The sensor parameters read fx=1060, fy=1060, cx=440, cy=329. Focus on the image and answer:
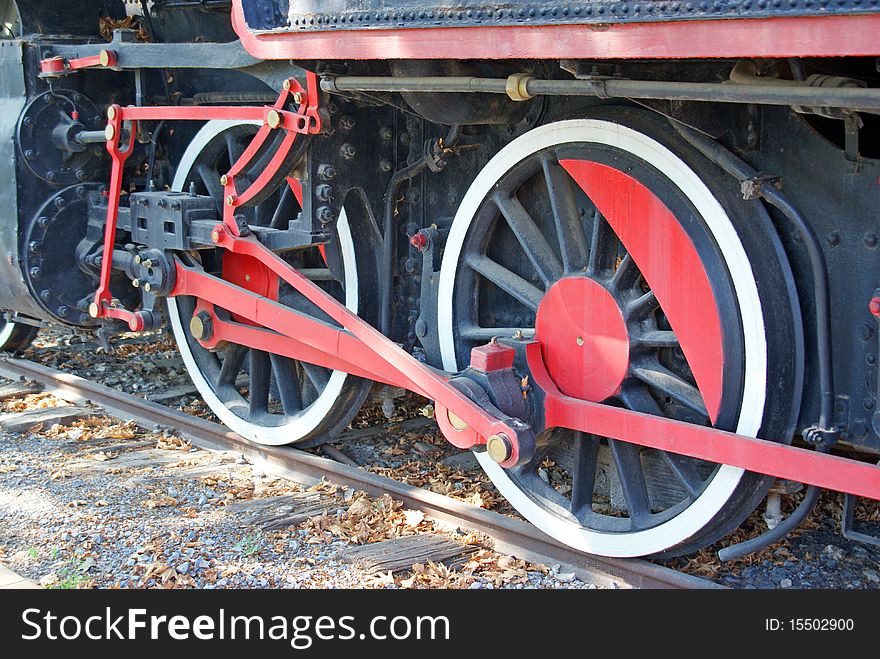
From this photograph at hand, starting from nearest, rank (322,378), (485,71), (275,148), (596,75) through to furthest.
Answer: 1. (596,75)
2. (485,71)
3. (275,148)
4. (322,378)

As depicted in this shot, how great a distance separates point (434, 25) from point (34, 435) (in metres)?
3.28

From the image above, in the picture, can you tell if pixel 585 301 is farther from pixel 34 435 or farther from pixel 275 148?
pixel 34 435

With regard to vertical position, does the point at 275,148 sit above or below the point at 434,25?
below

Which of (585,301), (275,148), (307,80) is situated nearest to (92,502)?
(275,148)

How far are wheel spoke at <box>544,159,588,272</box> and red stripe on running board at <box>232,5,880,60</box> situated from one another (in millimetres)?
766

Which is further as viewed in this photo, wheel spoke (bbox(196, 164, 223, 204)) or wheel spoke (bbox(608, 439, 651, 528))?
wheel spoke (bbox(196, 164, 223, 204))

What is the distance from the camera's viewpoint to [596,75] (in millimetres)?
2865

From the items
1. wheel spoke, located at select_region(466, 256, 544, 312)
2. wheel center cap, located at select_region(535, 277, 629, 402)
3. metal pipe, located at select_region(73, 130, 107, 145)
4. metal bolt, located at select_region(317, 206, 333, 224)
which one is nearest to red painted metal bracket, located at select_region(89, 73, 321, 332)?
metal pipe, located at select_region(73, 130, 107, 145)

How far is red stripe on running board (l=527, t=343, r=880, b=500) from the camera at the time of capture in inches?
111

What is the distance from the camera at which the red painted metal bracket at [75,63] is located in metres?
4.68

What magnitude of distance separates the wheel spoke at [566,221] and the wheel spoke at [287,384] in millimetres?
1727

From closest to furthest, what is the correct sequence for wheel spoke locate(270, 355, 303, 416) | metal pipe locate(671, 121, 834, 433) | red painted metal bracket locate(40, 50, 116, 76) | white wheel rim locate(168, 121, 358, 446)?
metal pipe locate(671, 121, 834, 433) < white wheel rim locate(168, 121, 358, 446) < red painted metal bracket locate(40, 50, 116, 76) < wheel spoke locate(270, 355, 303, 416)

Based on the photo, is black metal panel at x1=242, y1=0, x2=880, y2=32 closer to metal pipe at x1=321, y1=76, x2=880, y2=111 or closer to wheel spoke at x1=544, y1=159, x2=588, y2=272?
metal pipe at x1=321, y1=76, x2=880, y2=111

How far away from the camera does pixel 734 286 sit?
3.10m
